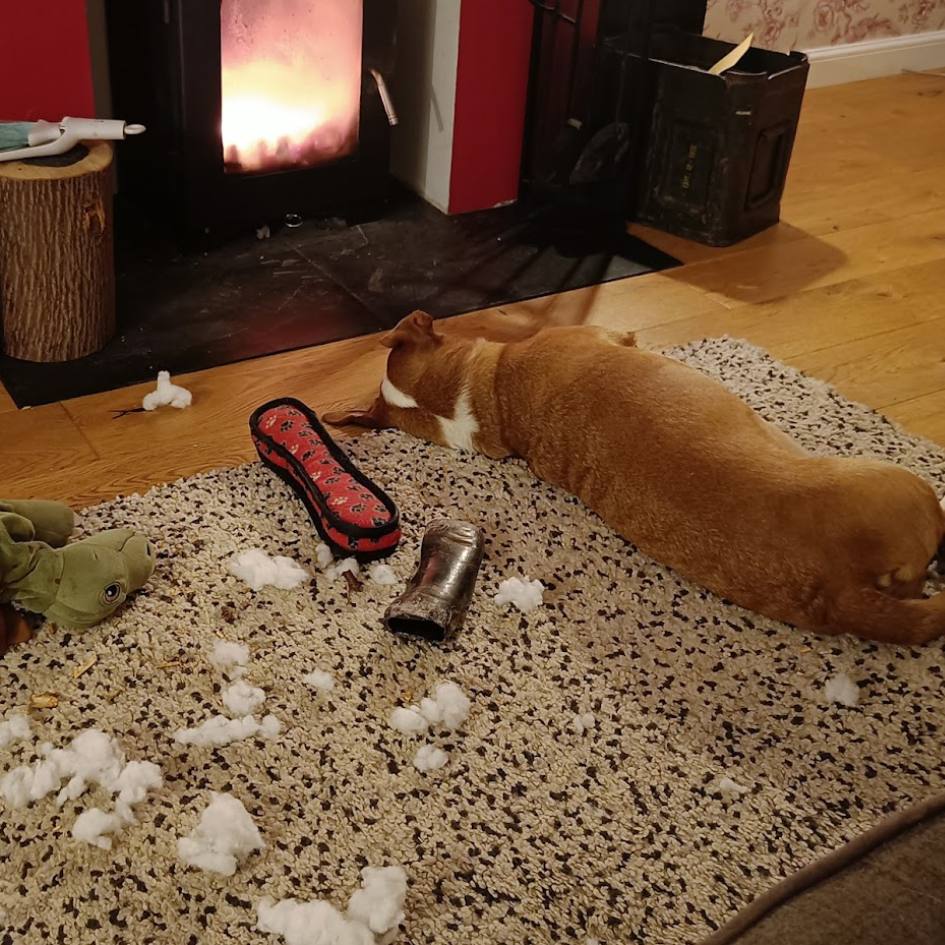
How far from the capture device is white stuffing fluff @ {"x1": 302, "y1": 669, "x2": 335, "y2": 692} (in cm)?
152

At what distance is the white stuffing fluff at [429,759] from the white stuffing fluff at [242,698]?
0.23 meters

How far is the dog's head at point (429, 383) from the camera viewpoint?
1.92 meters

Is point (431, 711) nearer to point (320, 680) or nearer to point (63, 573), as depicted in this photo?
point (320, 680)

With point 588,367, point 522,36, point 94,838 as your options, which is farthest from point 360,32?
point 94,838

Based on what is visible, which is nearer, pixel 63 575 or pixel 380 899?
pixel 380 899

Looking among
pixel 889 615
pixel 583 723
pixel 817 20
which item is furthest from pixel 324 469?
pixel 817 20

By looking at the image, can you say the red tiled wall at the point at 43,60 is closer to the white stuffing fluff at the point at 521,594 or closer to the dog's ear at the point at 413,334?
the dog's ear at the point at 413,334

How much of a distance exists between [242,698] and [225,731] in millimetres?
57

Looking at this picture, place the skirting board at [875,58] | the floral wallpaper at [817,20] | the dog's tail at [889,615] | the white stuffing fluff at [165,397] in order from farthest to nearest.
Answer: the skirting board at [875,58] → the floral wallpaper at [817,20] → the white stuffing fluff at [165,397] → the dog's tail at [889,615]

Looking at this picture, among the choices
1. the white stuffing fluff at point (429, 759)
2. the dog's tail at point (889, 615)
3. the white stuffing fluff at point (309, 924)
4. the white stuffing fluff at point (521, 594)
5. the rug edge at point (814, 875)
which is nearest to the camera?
the rug edge at point (814, 875)

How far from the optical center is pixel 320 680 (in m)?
1.53

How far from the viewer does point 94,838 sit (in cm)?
130

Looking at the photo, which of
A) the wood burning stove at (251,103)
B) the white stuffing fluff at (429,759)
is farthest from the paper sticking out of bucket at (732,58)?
the white stuffing fluff at (429,759)

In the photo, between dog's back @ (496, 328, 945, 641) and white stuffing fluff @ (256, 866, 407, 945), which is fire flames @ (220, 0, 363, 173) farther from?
white stuffing fluff @ (256, 866, 407, 945)
